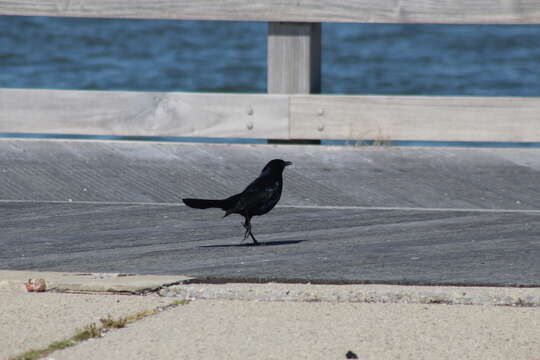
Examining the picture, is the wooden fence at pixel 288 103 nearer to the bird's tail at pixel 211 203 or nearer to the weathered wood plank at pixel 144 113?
the weathered wood plank at pixel 144 113

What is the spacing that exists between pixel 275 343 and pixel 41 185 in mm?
3594

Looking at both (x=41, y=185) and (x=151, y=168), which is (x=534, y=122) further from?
(x=41, y=185)

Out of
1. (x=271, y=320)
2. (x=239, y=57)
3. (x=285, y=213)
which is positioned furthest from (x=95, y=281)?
(x=239, y=57)

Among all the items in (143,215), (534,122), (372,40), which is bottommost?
(372,40)

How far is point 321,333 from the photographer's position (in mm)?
4414

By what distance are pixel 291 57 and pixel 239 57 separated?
82.2ft

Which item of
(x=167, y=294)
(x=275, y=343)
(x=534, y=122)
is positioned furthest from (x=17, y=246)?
(x=534, y=122)

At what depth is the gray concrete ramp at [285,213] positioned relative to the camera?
18.3 ft

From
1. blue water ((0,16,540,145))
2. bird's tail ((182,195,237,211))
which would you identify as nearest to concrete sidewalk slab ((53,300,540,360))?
bird's tail ((182,195,237,211))

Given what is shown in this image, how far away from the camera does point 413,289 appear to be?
16.4ft

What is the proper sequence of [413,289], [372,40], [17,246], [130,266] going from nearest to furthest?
[413,289]
[130,266]
[17,246]
[372,40]

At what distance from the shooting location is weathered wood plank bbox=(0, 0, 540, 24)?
7.22m

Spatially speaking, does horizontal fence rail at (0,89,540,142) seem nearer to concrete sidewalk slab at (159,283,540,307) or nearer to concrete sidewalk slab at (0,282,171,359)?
concrete sidewalk slab at (159,283,540,307)

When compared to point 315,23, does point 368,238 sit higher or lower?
lower
